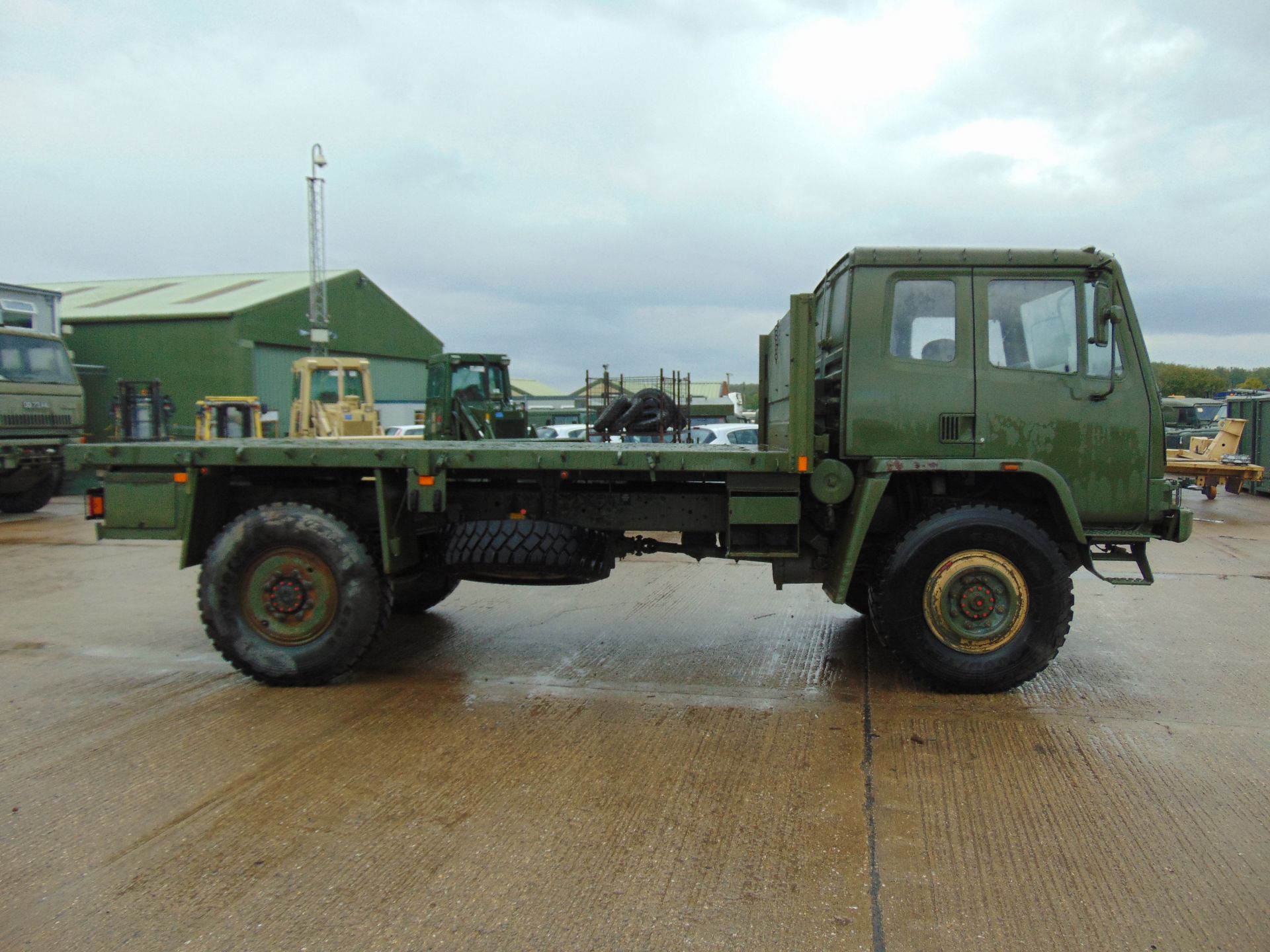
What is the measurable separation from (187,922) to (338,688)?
95.9 inches

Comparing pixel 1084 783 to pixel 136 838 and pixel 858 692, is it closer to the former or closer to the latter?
pixel 858 692

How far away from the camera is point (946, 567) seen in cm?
497

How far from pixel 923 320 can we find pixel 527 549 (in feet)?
8.98

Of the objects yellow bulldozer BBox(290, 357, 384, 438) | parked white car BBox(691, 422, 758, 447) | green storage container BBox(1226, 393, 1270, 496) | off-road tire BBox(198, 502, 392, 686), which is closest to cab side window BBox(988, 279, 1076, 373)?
off-road tire BBox(198, 502, 392, 686)

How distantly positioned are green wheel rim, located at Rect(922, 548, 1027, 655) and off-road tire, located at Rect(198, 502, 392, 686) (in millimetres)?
3339

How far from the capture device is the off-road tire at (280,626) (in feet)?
17.1

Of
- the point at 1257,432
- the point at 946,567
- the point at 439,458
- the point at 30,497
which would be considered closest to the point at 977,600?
the point at 946,567

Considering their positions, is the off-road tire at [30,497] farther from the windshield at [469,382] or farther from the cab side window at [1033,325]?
the cab side window at [1033,325]

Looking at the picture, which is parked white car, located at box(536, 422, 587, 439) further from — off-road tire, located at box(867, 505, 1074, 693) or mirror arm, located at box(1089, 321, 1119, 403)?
mirror arm, located at box(1089, 321, 1119, 403)

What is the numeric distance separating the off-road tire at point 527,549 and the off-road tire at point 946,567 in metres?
1.78

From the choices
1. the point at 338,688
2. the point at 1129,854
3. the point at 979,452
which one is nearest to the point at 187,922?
the point at 338,688

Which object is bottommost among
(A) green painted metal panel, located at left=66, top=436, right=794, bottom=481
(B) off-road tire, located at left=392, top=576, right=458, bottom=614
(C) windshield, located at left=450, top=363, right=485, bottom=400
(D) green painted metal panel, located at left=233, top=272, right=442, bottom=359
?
(B) off-road tire, located at left=392, top=576, right=458, bottom=614

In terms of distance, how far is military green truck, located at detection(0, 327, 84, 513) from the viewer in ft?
44.3

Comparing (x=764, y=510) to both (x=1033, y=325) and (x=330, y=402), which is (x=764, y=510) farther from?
(x=330, y=402)
